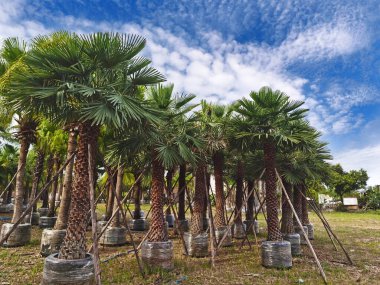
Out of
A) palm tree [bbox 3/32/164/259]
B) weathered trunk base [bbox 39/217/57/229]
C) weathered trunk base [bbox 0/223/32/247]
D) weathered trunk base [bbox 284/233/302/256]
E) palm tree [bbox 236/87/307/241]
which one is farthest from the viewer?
weathered trunk base [bbox 39/217/57/229]

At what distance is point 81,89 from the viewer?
652 centimetres

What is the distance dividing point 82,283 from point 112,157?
4758 millimetres

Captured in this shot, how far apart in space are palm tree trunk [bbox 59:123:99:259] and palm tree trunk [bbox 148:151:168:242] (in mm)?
2625

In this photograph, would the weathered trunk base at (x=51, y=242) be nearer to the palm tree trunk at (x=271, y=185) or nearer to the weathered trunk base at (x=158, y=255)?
the weathered trunk base at (x=158, y=255)

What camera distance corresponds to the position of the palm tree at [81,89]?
655cm

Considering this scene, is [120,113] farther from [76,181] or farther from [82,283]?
[82,283]

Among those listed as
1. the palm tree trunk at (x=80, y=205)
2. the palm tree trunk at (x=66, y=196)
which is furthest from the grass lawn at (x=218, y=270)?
the palm tree trunk at (x=80, y=205)

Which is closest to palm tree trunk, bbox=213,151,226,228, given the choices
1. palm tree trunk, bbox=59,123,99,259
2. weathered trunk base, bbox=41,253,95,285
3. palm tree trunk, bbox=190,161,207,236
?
palm tree trunk, bbox=190,161,207,236

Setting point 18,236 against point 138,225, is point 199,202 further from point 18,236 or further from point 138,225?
point 138,225

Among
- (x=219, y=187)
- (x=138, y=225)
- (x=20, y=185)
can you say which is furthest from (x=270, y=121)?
(x=138, y=225)

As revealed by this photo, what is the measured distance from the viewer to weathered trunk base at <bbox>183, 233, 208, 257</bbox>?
35.4ft

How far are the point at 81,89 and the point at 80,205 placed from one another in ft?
9.18

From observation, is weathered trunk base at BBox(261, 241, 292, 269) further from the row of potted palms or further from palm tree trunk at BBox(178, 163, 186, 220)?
palm tree trunk at BBox(178, 163, 186, 220)

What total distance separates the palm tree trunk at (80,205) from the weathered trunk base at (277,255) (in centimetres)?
594
